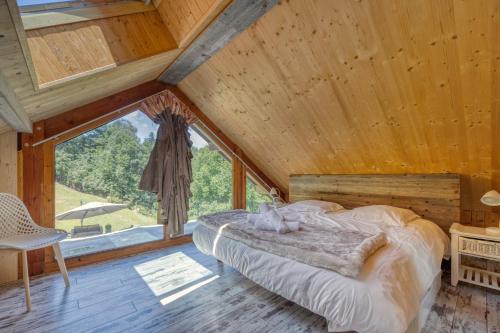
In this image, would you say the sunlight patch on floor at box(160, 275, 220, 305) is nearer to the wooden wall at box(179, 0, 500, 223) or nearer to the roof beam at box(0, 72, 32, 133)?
the roof beam at box(0, 72, 32, 133)

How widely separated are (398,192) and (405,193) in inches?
3.0

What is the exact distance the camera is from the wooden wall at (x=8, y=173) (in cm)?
252

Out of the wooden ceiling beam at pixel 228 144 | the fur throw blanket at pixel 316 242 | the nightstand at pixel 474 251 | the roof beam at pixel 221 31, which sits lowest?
the nightstand at pixel 474 251

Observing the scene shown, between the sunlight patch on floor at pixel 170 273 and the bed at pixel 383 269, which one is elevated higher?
the bed at pixel 383 269

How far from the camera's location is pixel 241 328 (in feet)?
5.79

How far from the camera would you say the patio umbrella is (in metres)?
2.99

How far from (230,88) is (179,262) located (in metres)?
2.37

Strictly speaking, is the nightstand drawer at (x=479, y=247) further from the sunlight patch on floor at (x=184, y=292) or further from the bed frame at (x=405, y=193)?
the sunlight patch on floor at (x=184, y=292)

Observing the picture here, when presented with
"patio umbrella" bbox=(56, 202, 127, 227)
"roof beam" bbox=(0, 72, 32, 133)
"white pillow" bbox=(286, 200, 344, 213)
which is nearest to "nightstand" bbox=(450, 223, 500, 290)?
"white pillow" bbox=(286, 200, 344, 213)

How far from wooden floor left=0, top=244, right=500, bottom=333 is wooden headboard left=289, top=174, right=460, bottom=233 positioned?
72 centimetres

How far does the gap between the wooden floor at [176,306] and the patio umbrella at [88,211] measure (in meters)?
0.68

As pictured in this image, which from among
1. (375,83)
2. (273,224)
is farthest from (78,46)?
(375,83)

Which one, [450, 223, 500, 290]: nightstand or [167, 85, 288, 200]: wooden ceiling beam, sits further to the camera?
[167, 85, 288, 200]: wooden ceiling beam

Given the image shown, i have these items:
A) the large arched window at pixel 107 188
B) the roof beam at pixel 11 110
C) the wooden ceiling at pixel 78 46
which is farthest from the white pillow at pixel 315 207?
the roof beam at pixel 11 110
